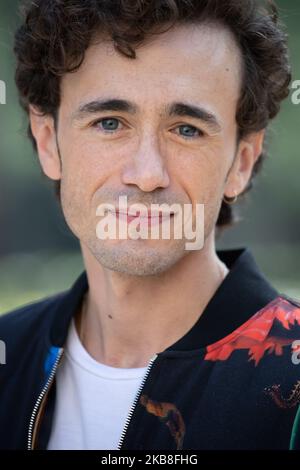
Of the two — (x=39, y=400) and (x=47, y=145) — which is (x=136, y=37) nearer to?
(x=47, y=145)

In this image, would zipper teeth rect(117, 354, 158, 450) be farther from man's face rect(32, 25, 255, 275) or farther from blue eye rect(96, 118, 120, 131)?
blue eye rect(96, 118, 120, 131)

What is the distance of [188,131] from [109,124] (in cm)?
23

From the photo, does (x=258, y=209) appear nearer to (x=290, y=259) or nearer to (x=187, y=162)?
(x=290, y=259)

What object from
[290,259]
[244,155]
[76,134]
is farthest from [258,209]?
[76,134]

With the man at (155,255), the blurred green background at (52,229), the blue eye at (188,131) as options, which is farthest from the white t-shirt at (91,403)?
the blurred green background at (52,229)

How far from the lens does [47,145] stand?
2.78 metres

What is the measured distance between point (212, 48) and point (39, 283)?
3.74m

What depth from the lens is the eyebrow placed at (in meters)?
2.39

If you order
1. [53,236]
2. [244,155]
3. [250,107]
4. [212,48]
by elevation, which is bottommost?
[53,236]

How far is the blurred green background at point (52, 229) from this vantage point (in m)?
5.68

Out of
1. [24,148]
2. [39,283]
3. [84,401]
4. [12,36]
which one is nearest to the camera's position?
[84,401]

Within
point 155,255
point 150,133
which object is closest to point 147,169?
point 150,133

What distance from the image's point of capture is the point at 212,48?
2.47m

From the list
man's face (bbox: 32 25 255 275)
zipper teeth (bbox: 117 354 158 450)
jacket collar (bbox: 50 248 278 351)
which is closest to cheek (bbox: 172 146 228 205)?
man's face (bbox: 32 25 255 275)
